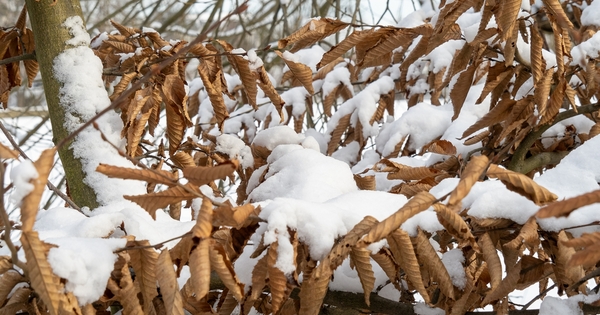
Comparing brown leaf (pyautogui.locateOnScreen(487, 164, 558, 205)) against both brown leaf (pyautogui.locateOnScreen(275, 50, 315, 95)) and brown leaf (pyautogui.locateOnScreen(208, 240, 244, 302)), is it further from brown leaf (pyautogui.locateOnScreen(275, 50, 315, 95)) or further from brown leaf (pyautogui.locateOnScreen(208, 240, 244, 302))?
brown leaf (pyautogui.locateOnScreen(275, 50, 315, 95))

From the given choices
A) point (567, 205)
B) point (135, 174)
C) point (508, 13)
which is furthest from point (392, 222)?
point (508, 13)

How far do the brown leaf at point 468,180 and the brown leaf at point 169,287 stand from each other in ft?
1.06

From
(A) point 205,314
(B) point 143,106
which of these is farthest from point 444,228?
(B) point 143,106

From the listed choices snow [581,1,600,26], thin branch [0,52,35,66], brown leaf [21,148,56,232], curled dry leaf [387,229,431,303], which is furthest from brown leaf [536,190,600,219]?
thin branch [0,52,35,66]

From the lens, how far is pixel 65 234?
0.81 metres

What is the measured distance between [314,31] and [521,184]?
0.51 m

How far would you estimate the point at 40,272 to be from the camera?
573 millimetres

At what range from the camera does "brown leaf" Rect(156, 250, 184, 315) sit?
0.63 m

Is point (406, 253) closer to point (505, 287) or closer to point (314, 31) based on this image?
point (505, 287)

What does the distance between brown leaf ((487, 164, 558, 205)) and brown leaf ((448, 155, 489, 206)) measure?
0.14ft

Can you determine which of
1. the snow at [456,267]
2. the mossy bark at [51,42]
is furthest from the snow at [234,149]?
the snow at [456,267]

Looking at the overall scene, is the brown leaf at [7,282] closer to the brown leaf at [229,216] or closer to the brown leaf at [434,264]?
the brown leaf at [229,216]

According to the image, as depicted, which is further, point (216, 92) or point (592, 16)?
point (592, 16)

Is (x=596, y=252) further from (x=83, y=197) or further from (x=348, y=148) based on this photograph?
(x=348, y=148)
